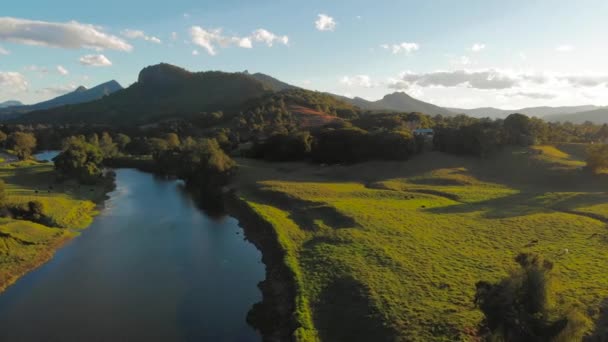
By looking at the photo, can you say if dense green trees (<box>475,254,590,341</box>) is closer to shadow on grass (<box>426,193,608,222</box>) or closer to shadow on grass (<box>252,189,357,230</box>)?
shadow on grass (<box>252,189,357,230</box>)

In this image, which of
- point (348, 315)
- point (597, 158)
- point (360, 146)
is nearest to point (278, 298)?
point (348, 315)

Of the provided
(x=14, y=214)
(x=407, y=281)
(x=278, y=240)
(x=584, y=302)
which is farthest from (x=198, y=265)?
(x=584, y=302)

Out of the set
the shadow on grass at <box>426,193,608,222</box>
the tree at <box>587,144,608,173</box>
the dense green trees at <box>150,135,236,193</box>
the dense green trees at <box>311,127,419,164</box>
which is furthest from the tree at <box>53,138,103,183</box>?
the tree at <box>587,144,608,173</box>

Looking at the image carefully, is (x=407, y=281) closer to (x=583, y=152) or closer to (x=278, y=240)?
(x=278, y=240)

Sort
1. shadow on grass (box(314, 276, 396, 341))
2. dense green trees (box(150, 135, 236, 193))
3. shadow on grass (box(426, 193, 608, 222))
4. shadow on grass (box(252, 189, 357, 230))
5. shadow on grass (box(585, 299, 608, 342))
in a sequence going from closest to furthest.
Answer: shadow on grass (box(585, 299, 608, 342)), shadow on grass (box(314, 276, 396, 341)), shadow on grass (box(252, 189, 357, 230)), shadow on grass (box(426, 193, 608, 222)), dense green trees (box(150, 135, 236, 193))

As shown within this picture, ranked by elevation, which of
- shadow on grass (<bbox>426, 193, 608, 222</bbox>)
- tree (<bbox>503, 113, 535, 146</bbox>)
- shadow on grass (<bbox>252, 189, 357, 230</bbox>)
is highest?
tree (<bbox>503, 113, 535, 146</bbox>)
